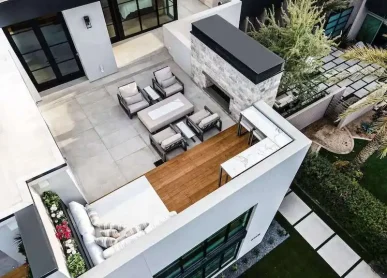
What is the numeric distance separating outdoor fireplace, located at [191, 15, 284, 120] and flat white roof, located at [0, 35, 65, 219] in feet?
17.6

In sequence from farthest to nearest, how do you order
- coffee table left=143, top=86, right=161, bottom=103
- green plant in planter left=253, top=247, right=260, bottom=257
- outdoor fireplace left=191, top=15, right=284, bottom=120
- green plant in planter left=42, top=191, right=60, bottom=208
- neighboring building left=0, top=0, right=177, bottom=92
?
green plant in planter left=253, top=247, right=260, bottom=257 → coffee table left=143, top=86, right=161, bottom=103 → neighboring building left=0, top=0, right=177, bottom=92 → outdoor fireplace left=191, top=15, right=284, bottom=120 → green plant in planter left=42, top=191, right=60, bottom=208

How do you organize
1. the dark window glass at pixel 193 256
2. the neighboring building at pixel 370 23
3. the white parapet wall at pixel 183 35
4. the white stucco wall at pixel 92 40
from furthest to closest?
the neighboring building at pixel 370 23 → the white parapet wall at pixel 183 35 → the white stucco wall at pixel 92 40 → the dark window glass at pixel 193 256

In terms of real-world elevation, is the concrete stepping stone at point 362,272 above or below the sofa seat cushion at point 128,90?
below

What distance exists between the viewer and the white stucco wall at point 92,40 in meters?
10.3

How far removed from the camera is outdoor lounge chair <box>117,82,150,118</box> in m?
10.5

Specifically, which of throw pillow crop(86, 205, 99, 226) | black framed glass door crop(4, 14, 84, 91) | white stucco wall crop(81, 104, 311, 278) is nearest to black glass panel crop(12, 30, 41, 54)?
black framed glass door crop(4, 14, 84, 91)

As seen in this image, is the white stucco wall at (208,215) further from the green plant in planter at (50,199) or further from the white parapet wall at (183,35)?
the white parapet wall at (183,35)

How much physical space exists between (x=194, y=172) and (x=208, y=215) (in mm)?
2065

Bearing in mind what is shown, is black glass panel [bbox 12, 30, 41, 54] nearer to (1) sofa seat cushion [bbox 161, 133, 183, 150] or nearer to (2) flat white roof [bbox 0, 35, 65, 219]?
(2) flat white roof [bbox 0, 35, 65, 219]

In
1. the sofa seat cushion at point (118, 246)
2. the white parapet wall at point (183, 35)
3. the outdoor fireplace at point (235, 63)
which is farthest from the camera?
the white parapet wall at point (183, 35)

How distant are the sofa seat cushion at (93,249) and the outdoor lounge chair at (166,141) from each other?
3222mm

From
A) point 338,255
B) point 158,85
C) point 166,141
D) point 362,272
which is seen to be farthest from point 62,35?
point 362,272

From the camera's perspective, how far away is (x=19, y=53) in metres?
10.5

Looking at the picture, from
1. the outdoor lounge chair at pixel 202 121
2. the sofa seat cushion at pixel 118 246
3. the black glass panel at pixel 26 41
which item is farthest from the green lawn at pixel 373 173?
the black glass panel at pixel 26 41
